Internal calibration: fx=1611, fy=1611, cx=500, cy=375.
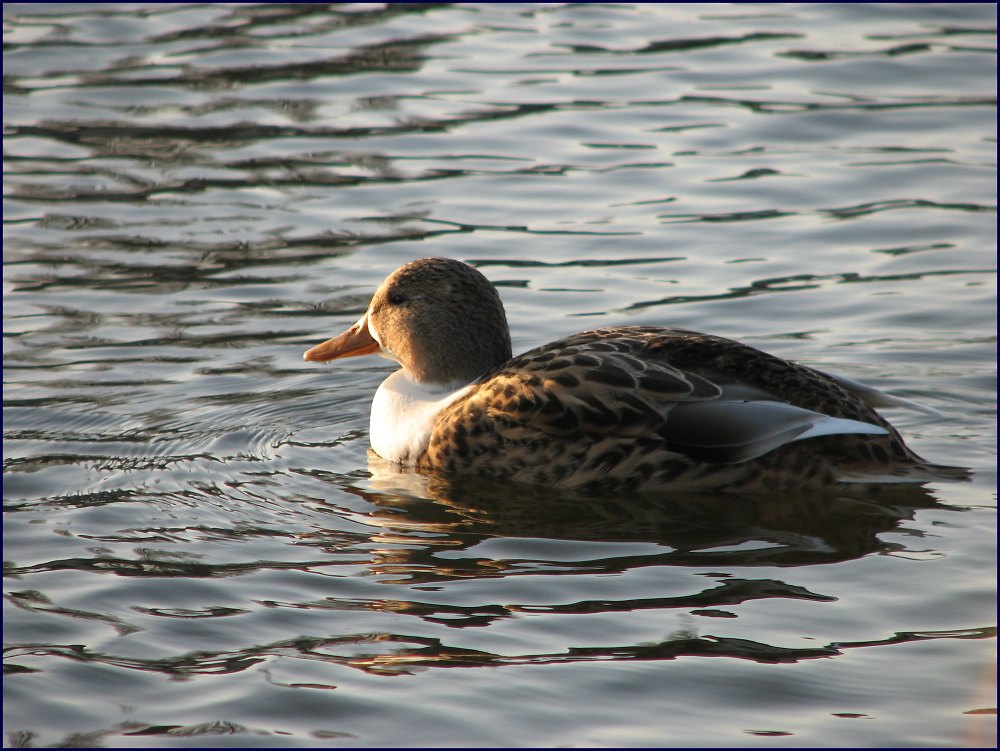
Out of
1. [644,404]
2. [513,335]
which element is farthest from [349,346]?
[644,404]

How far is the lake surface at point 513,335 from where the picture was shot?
212 inches

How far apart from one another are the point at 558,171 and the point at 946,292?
339 cm

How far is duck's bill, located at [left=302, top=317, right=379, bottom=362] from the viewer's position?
8.43 metres

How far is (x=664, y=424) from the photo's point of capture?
278 inches

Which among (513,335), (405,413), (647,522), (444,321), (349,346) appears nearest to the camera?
(647,522)

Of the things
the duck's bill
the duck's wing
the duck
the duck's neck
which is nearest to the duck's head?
the duck's neck

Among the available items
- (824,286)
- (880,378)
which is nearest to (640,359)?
(880,378)

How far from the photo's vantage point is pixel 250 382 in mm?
8891

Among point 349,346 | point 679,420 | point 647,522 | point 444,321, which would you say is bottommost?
point 647,522

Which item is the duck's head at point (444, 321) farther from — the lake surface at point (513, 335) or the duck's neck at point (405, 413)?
the lake surface at point (513, 335)

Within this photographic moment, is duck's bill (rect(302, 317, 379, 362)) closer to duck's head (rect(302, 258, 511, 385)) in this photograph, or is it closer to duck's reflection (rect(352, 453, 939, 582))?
duck's head (rect(302, 258, 511, 385))

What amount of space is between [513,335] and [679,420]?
2.65 meters

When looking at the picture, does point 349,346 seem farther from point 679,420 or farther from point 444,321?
point 679,420

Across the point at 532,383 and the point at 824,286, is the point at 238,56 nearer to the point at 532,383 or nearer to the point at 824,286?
the point at 824,286
